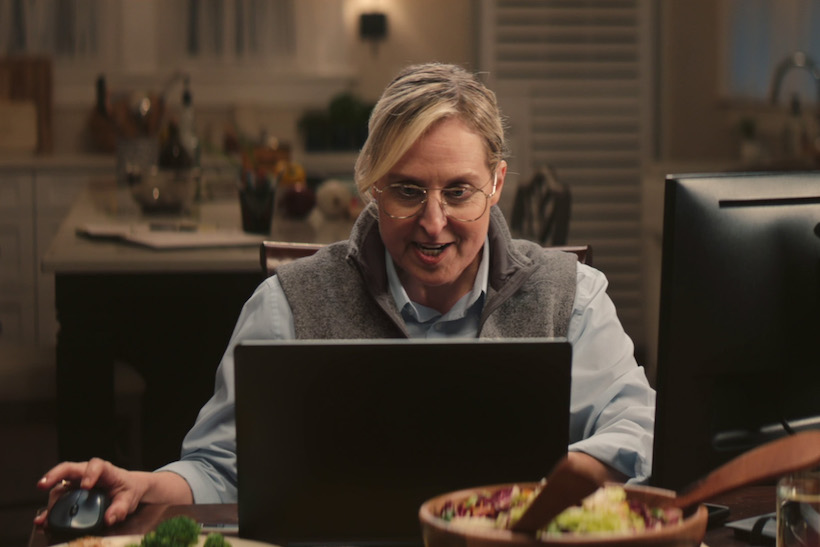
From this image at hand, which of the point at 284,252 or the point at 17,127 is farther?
the point at 17,127

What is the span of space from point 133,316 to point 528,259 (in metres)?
1.71

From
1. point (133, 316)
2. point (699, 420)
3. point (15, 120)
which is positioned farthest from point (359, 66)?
point (699, 420)

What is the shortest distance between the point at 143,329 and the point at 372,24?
311 centimetres

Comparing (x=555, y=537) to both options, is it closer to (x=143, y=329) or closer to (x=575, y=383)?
(x=575, y=383)

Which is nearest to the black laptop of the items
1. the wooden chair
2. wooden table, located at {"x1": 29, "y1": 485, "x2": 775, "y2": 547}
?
wooden table, located at {"x1": 29, "y1": 485, "x2": 775, "y2": 547}

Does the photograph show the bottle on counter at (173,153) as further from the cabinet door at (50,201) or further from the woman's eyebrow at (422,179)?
the woman's eyebrow at (422,179)

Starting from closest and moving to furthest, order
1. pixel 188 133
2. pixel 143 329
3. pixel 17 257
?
pixel 143 329
pixel 188 133
pixel 17 257

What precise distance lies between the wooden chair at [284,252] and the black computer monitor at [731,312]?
0.72 metres

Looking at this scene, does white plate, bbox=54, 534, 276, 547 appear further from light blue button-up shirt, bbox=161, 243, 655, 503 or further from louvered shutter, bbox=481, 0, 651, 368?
louvered shutter, bbox=481, 0, 651, 368

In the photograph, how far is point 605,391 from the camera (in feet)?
5.41

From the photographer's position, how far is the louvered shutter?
6008 mm

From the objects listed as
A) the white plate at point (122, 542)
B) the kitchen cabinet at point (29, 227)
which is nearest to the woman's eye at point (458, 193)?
the white plate at point (122, 542)

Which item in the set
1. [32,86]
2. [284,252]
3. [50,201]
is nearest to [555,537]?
[284,252]

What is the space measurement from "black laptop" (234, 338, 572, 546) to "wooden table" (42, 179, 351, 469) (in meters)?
2.05
